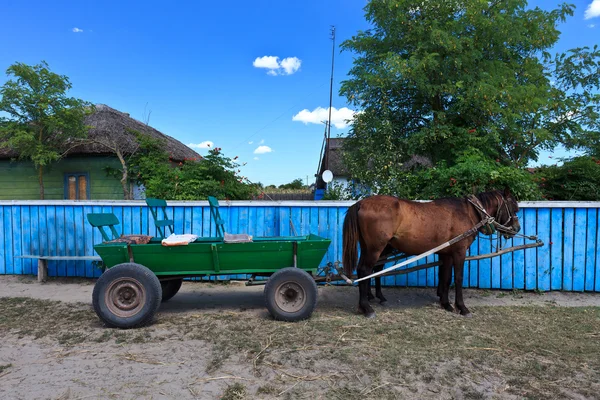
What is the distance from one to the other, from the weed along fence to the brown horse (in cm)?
105

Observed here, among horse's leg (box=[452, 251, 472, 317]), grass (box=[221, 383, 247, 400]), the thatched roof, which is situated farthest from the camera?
the thatched roof

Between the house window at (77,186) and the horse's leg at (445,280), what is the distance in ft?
35.9

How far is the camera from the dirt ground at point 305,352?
302cm

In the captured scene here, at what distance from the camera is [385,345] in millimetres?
3885

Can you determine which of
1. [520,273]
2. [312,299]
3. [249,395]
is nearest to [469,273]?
[520,273]

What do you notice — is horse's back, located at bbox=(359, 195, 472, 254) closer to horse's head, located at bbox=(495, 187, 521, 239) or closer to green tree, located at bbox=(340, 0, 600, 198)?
horse's head, located at bbox=(495, 187, 521, 239)

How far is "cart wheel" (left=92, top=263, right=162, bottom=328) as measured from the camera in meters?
4.32

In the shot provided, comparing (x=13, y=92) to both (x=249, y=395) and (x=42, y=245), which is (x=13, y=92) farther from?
(x=249, y=395)

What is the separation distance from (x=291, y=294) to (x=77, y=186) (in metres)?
10.3

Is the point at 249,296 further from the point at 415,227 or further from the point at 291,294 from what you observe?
the point at 415,227

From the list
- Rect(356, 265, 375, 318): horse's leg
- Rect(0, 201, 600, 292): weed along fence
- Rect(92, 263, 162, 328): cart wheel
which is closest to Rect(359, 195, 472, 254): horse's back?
Rect(356, 265, 375, 318): horse's leg

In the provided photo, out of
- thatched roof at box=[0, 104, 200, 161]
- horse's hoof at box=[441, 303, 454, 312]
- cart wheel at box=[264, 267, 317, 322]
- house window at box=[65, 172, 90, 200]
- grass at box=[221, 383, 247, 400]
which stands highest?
thatched roof at box=[0, 104, 200, 161]

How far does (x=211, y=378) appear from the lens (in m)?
3.19

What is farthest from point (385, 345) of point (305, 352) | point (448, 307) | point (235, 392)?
point (448, 307)
